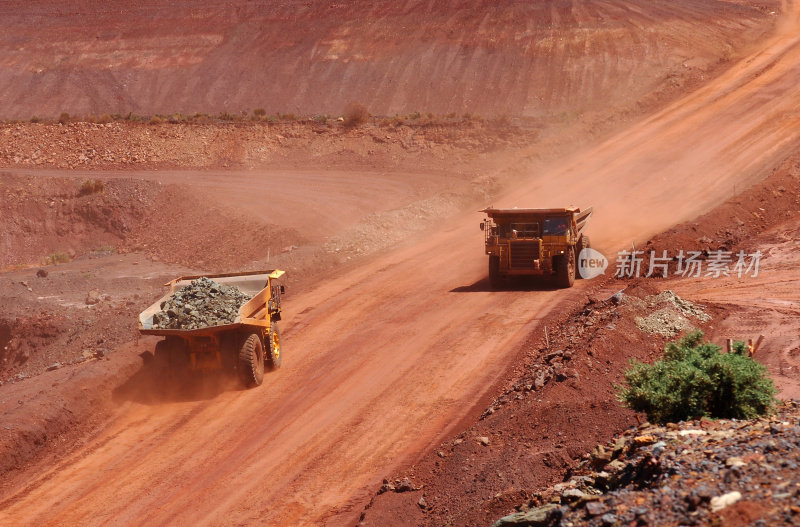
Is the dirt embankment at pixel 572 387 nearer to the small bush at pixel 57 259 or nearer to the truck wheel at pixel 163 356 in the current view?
the truck wheel at pixel 163 356

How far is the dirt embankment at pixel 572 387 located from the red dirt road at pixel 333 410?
860 millimetres

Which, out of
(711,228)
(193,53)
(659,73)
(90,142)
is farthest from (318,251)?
(193,53)

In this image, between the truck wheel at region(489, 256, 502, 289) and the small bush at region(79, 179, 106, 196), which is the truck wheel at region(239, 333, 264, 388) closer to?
the truck wheel at region(489, 256, 502, 289)

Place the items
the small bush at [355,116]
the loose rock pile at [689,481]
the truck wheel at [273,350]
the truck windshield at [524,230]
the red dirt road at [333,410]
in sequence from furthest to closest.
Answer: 1. the small bush at [355,116]
2. the truck windshield at [524,230]
3. the truck wheel at [273,350]
4. the red dirt road at [333,410]
5. the loose rock pile at [689,481]

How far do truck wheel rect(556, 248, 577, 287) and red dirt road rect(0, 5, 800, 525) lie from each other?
0.39 metres

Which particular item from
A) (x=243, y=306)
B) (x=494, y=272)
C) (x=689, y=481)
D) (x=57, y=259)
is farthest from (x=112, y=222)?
(x=689, y=481)

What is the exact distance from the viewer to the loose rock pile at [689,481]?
23.9ft

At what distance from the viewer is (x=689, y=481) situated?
795cm

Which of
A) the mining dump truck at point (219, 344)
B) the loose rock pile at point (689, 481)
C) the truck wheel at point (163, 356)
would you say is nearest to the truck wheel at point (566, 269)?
the mining dump truck at point (219, 344)

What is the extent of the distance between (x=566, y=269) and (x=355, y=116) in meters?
24.8

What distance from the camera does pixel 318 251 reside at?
2881 cm

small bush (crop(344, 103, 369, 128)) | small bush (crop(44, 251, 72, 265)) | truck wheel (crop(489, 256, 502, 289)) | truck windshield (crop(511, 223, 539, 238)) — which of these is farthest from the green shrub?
small bush (crop(344, 103, 369, 128))

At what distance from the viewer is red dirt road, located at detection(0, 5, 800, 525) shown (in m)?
13.2

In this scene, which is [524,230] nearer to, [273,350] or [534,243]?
[534,243]
